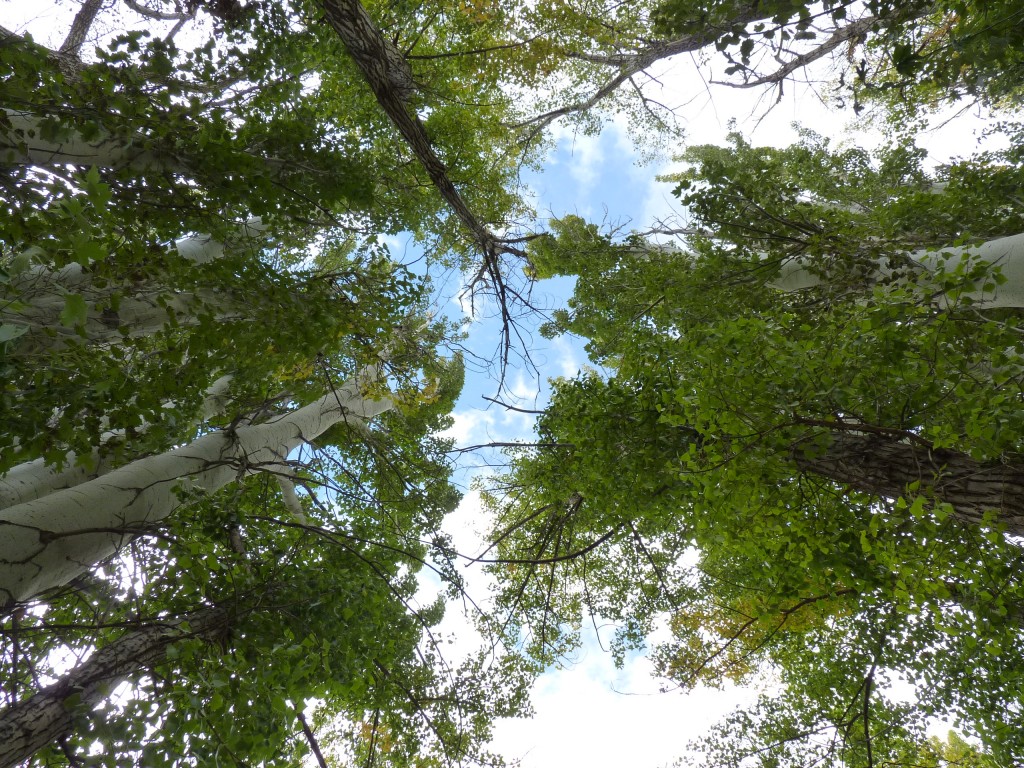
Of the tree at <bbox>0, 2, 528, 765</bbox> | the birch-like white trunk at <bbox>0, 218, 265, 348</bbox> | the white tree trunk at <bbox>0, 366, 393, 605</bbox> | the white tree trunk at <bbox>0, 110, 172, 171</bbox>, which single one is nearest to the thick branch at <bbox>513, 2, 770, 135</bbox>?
the tree at <bbox>0, 2, 528, 765</bbox>

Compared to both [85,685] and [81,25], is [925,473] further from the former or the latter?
[81,25]

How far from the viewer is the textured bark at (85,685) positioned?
201 cm

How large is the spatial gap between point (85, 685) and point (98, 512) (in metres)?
0.88

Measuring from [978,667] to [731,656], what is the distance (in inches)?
108

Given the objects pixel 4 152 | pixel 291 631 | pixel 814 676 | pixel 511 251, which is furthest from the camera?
pixel 814 676

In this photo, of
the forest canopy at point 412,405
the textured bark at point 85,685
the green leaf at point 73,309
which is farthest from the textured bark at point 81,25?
the green leaf at point 73,309

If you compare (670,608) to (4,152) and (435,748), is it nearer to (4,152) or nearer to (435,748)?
(435,748)

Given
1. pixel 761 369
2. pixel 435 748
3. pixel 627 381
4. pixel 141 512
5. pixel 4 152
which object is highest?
pixel 4 152

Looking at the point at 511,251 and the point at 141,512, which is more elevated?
the point at 511,251

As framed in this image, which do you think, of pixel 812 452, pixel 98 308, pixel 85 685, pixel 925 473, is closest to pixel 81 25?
pixel 98 308

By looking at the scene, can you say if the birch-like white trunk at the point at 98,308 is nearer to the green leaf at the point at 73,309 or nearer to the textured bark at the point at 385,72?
the green leaf at the point at 73,309

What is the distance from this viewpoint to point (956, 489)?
265 cm

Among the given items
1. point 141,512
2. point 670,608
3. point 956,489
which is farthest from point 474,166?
point 670,608

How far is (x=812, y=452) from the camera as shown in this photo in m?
2.59
